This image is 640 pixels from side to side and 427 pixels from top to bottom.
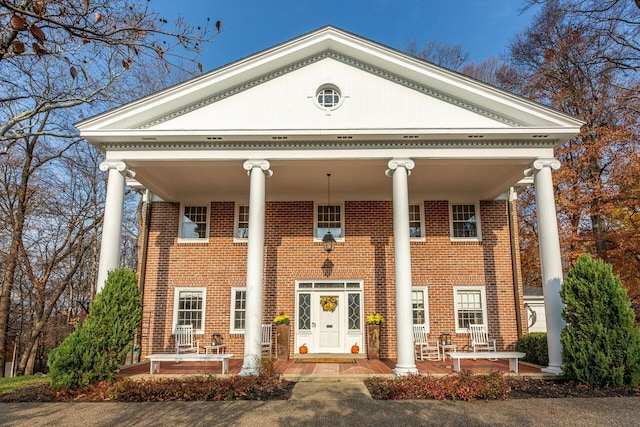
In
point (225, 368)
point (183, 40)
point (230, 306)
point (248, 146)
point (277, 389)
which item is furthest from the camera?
point (230, 306)

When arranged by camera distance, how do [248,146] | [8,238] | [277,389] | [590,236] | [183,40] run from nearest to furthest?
[183,40] < [277,389] < [248,146] < [590,236] < [8,238]

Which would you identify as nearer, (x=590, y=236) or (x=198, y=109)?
(x=198, y=109)

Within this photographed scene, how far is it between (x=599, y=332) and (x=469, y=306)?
184 inches

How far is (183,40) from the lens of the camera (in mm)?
3244

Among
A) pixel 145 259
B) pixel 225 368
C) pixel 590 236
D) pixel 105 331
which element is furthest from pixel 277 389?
pixel 590 236

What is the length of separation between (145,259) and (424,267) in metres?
8.42

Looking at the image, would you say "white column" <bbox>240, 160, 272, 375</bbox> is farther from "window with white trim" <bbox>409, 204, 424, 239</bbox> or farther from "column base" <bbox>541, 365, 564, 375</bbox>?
"column base" <bbox>541, 365, 564, 375</bbox>

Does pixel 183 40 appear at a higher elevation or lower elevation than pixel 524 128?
lower

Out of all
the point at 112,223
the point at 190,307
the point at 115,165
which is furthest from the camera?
the point at 190,307

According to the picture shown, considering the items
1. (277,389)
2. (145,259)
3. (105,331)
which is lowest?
(277,389)

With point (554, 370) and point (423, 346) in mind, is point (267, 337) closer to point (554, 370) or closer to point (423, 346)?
point (423, 346)

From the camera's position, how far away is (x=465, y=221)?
12.8 m

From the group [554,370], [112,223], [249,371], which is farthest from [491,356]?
[112,223]

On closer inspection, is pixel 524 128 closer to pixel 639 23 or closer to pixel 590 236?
pixel 639 23
